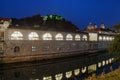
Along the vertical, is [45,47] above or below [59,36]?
below

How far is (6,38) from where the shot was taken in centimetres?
3366

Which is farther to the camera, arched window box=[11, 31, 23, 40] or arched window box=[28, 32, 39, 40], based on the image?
arched window box=[28, 32, 39, 40]

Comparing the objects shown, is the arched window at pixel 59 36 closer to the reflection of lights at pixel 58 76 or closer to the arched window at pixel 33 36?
the arched window at pixel 33 36

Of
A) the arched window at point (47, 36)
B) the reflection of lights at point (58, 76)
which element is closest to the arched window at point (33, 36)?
the arched window at point (47, 36)

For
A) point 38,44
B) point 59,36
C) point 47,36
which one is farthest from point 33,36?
point 59,36

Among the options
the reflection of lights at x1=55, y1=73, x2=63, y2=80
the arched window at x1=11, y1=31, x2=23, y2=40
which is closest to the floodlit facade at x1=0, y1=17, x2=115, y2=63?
the arched window at x1=11, y1=31, x2=23, y2=40

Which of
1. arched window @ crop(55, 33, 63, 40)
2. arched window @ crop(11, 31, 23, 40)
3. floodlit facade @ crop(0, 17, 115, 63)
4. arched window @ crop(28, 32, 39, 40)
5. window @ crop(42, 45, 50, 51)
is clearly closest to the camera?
floodlit facade @ crop(0, 17, 115, 63)

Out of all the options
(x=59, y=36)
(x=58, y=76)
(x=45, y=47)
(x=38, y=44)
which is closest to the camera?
(x=58, y=76)

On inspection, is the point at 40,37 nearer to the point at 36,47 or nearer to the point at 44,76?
the point at 36,47

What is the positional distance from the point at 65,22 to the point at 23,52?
118ft

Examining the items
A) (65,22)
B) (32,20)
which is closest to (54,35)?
(32,20)

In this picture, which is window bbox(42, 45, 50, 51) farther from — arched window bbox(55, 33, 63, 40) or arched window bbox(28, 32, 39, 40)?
arched window bbox(55, 33, 63, 40)

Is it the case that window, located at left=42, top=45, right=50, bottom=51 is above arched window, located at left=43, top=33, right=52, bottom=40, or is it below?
below

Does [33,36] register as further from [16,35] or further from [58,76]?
[58,76]
